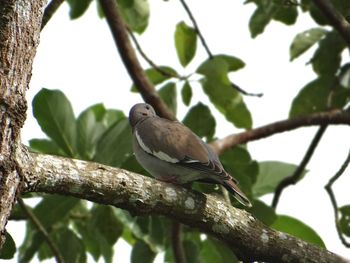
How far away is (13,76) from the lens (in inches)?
117

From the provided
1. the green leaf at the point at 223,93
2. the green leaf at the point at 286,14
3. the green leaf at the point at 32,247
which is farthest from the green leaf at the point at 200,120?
the green leaf at the point at 32,247

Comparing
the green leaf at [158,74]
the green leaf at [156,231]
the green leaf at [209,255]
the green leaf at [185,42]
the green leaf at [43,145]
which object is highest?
the green leaf at [185,42]

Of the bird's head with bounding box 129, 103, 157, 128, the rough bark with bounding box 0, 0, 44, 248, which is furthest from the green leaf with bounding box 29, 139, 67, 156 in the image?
the rough bark with bounding box 0, 0, 44, 248

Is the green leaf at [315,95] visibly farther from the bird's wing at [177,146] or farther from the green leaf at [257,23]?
the bird's wing at [177,146]

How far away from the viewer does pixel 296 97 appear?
578 cm

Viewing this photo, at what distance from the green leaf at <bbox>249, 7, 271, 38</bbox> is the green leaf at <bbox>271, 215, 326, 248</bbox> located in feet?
5.11

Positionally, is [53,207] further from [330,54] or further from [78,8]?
[330,54]

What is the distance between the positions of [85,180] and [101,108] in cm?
306

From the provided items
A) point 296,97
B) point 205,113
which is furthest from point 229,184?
point 296,97

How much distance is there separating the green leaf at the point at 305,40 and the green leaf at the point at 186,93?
2.95ft

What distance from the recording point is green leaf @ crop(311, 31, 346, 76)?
5.64 meters

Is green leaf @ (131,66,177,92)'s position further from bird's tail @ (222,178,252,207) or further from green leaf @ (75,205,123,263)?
bird's tail @ (222,178,252,207)

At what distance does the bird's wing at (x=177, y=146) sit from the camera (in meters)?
4.48

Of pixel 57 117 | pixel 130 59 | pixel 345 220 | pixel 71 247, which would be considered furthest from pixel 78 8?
pixel 345 220
